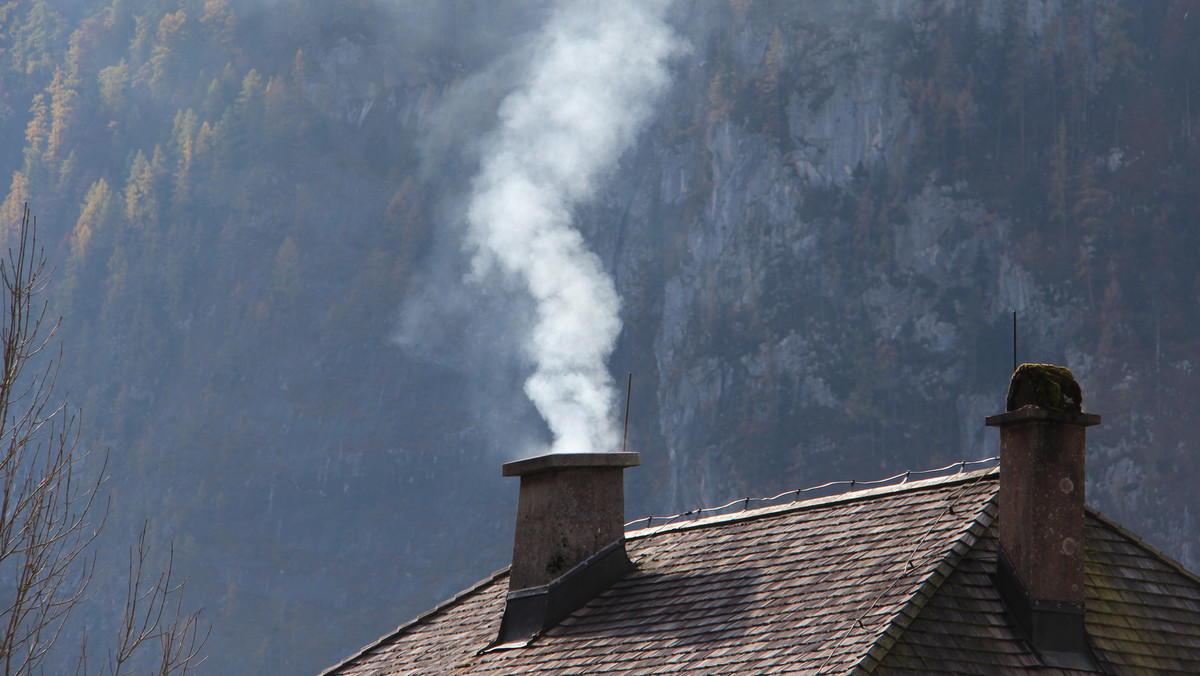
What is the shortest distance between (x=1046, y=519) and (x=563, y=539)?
371 centimetres

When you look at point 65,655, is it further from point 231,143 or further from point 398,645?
point 398,645

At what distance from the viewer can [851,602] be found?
7.37m

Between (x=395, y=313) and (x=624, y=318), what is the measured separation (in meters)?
20.9

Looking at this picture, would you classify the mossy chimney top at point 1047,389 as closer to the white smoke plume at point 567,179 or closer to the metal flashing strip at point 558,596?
the metal flashing strip at point 558,596

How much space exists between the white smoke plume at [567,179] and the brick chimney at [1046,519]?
255ft

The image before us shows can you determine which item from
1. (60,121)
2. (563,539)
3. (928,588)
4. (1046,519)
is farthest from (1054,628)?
(60,121)

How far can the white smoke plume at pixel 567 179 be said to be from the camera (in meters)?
90.4

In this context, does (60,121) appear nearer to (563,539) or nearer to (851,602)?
(563,539)

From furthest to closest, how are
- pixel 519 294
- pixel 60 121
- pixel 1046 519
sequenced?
pixel 60 121, pixel 519 294, pixel 1046 519

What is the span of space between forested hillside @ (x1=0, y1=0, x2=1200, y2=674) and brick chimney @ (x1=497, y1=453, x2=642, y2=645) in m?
61.3

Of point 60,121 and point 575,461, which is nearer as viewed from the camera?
point 575,461

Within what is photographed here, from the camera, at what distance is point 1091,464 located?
6769 centimetres

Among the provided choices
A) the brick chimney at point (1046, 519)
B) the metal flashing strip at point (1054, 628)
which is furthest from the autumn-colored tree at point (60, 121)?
the metal flashing strip at point (1054, 628)

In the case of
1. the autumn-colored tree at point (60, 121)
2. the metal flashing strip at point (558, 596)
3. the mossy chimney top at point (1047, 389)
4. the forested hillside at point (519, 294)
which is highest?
the autumn-colored tree at point (60, 121)
